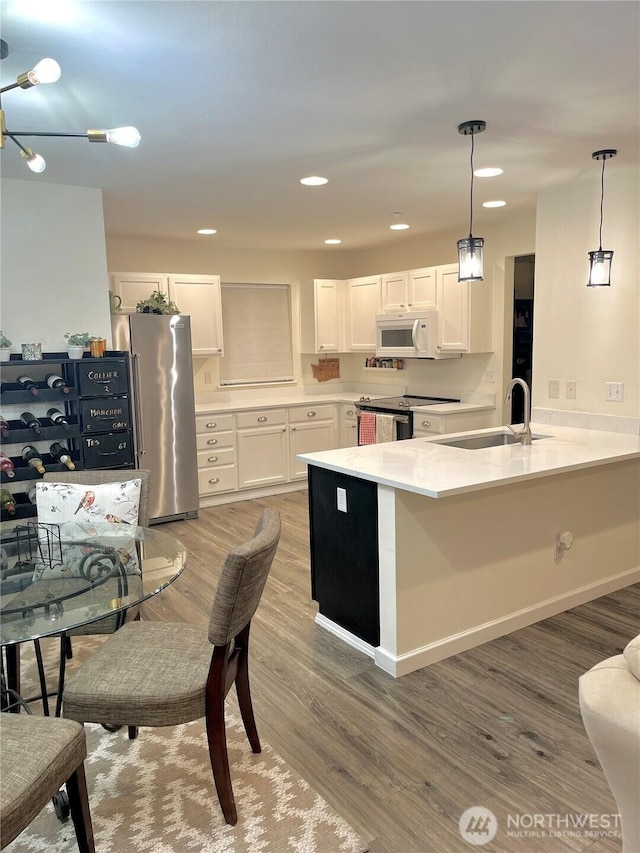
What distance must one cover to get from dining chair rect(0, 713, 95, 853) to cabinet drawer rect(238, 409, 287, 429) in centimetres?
403

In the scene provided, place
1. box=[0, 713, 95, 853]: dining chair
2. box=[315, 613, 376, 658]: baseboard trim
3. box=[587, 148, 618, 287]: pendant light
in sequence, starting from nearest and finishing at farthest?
box=[0, 713, 95, 853]: dining chair → box=[315, 613, 376, 658]: baseboard trim → box=[587, 148, 618, 287]: pendant light

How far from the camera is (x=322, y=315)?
6.33m

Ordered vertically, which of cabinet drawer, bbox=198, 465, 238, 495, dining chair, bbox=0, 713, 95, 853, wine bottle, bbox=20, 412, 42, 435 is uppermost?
wine bottle, bbox=20, 412, 42, 435

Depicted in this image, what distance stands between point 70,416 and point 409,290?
314cm

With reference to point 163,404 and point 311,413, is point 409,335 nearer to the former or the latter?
point 311,413

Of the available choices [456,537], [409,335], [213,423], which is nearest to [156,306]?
[213,423]

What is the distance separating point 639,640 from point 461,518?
1445 millimetres

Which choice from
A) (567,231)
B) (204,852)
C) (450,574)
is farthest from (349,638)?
(567,231)

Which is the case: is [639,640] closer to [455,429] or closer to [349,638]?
[349,638]

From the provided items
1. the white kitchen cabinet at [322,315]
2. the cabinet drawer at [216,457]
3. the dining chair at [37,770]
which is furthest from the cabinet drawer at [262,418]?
the dining chair at [37,770]

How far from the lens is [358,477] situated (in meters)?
2.78

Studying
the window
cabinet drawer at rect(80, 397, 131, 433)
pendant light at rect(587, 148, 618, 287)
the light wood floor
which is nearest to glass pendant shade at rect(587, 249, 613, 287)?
pendant light at rect(587, 148, 618, 287)

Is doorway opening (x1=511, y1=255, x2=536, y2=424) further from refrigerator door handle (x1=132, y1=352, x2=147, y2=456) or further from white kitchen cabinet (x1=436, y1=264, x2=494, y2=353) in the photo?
refrigerator door handle (x1=132, y1=352, x2=147, y2=456)

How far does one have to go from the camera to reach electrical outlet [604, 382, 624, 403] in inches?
148
